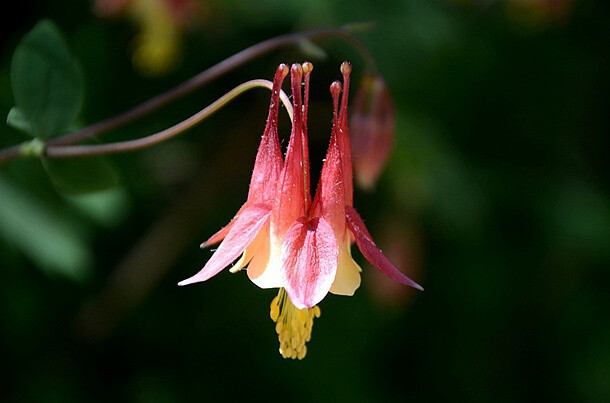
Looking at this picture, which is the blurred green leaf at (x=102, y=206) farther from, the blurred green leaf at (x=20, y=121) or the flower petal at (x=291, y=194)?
the flower petal at (x=291, y=194)

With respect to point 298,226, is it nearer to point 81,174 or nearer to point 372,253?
point 372,253

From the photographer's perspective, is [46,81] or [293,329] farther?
[46,81]

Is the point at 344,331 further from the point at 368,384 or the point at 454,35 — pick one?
the point at 454,35

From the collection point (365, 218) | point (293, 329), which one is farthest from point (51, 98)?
point (365, 218)

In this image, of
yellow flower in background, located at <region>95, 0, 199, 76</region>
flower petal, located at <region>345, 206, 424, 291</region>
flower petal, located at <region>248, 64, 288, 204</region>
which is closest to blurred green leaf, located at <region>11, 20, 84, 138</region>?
flower petal, located at <region>248, 64, 288, 204</region>

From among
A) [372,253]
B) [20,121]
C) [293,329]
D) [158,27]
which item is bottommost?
[293,329]

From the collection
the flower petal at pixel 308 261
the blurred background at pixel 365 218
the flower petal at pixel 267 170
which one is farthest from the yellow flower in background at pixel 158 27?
A: the flower petal at pixel 308 261

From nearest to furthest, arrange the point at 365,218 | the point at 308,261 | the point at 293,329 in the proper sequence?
the point at 308,261
the point at 293,329
the point at 365,218
